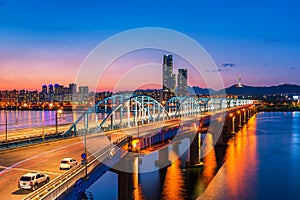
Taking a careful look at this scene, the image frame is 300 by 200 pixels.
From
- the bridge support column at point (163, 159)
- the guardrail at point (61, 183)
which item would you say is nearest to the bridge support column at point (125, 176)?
the guardrail at point (61, 183)

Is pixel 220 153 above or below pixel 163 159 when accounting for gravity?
below

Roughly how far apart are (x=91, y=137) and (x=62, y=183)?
22.9 meters

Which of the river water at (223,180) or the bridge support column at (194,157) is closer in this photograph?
the river water at (223,180)

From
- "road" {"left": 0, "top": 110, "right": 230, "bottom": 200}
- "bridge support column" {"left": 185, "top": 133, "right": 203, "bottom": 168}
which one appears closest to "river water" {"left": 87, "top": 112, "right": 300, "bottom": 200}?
"bridge support column" {"left": 185, "top": 133, "right": 203, "bottom": 168}

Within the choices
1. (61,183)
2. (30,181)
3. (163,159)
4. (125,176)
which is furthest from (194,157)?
(61,183)

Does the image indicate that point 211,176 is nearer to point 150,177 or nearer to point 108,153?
point 150,177

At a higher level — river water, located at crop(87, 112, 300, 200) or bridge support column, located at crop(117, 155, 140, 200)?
bridge support column, located at crop(117, 155, 140, 200)

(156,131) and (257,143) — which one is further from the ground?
(156,131)

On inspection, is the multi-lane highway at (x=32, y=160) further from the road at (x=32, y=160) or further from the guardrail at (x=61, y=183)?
the guardrail at (x=61, y=183)

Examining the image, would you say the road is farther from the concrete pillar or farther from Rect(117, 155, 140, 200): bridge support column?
the concrete pillar

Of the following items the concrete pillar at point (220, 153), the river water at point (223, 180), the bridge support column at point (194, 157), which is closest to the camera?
the river water at point (223, 180)

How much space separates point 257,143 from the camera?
2749 inches

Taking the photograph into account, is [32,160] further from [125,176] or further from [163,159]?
[163,159]

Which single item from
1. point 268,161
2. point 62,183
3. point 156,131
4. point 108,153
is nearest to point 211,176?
point 156,131
